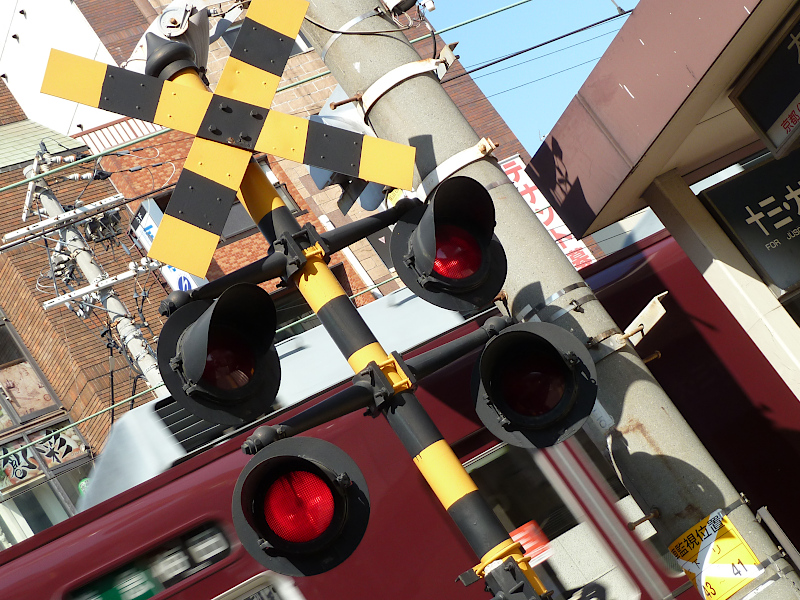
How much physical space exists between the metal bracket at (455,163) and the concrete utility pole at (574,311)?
3cm

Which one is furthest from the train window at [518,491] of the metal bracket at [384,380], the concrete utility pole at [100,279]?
the concrete utility pole at [100,279]

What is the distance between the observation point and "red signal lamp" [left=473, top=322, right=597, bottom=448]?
11.2 ft

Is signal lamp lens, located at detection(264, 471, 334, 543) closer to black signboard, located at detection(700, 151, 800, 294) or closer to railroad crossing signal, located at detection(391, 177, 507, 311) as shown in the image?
railroad crossing signal, located at detection(391, 177, 507, 311)

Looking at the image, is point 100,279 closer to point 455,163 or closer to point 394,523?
point 394,523

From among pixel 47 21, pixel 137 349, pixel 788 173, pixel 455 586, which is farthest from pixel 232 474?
pixel 47 21

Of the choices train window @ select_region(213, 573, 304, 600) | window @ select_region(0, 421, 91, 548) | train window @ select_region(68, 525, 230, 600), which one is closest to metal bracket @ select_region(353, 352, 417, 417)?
train window @ select_region(213, 573, 304, 600)

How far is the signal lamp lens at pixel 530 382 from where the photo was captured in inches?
138

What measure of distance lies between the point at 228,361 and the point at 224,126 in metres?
1.10

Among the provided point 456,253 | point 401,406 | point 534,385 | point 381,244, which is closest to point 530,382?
point 534,385

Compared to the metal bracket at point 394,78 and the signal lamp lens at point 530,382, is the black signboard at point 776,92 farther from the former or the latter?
the signal lamp lens at point 530,382

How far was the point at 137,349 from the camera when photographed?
13898 mm

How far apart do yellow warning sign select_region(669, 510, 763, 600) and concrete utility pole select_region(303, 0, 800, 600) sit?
4 centimetres

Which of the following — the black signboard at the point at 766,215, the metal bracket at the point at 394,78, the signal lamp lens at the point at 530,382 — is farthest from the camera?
the black signboard at the point at 766,215

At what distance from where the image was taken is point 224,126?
3734mm
